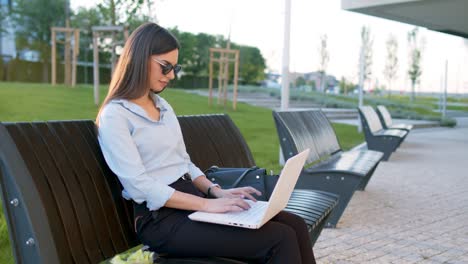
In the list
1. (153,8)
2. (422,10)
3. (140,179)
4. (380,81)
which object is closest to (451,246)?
(140,179)

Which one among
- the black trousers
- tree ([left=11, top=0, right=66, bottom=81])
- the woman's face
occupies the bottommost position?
the black trousers

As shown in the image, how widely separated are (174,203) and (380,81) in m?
28.6

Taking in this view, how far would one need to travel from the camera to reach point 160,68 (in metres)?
2.76

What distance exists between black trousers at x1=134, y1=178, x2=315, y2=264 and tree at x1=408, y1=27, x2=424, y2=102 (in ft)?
87.2

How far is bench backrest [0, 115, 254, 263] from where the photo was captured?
218cm

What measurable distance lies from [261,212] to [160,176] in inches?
20.8

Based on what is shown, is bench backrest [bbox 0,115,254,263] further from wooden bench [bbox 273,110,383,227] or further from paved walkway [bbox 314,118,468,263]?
wooden bench [bbox 273,110,383,227]

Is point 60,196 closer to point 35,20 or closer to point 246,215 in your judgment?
point 246,215

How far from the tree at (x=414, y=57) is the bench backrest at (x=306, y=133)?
21819 mm

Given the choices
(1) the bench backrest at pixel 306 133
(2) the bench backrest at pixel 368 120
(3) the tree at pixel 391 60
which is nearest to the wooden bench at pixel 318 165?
(1) the bench backrest at pixel 306 133

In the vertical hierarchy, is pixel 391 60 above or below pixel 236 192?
above

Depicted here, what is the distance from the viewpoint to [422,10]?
1295cm

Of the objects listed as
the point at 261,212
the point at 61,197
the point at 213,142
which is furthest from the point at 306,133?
the point at 61,197

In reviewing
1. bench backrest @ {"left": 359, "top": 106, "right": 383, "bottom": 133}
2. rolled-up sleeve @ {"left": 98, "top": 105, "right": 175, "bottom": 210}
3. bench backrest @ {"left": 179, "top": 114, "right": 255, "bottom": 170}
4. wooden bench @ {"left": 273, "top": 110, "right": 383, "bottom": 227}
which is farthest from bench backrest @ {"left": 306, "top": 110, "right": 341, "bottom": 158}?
rolled-up sleeve @ {"left": 98, "top": 105, "right": 175, "bottom": 210}
